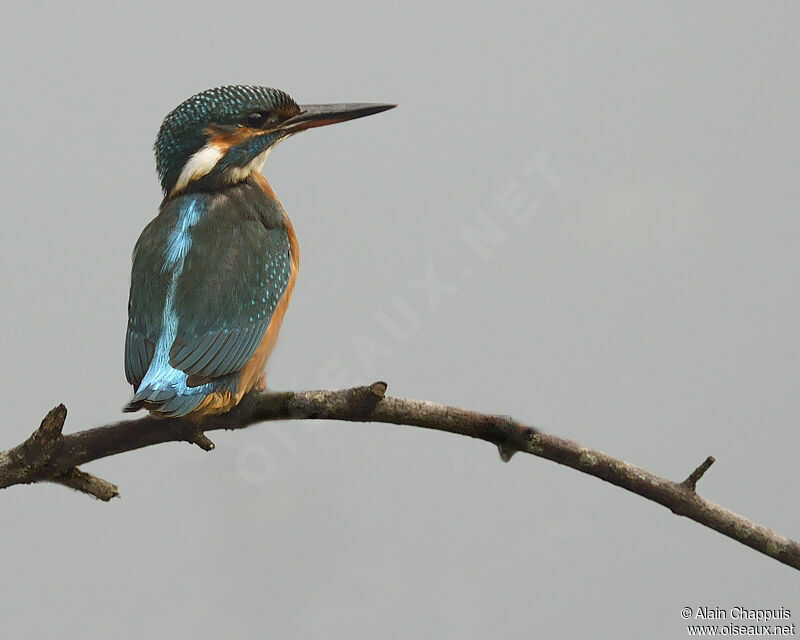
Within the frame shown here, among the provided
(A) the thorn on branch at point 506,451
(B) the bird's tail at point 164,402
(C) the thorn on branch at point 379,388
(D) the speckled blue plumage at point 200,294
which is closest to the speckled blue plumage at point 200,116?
(D) the speckled blue plumage at point 200,294

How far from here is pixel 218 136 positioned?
2.25m

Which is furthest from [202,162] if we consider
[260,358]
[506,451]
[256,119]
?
[506,451]

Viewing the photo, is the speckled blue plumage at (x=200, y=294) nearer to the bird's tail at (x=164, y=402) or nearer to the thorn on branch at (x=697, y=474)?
the bird's tail at (x=164, y=402)

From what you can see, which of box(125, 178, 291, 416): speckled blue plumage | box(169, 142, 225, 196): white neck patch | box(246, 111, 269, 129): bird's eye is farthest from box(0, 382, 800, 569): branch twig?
box(246, 111, 269, 129): bird's eye

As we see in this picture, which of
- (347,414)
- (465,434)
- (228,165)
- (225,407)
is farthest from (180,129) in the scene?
(465,434)

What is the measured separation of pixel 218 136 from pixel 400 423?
92 cm

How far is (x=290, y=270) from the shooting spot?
221 cm

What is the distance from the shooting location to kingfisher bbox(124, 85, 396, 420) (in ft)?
6.37

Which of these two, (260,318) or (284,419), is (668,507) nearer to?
(284,419)

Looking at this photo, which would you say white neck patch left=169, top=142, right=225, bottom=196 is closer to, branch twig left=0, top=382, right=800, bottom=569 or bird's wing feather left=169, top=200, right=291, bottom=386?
bird's wing feather left=169, top=200, right=291, bottom=386

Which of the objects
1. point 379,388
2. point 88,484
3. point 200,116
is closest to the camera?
point 379,388

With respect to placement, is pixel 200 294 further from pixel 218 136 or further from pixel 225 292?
pixel 218 136

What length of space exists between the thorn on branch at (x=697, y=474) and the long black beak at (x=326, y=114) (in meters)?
1.24

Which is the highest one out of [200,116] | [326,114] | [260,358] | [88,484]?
[326,114]
